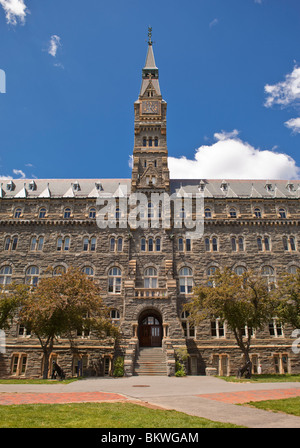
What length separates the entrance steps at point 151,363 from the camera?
2794 cm

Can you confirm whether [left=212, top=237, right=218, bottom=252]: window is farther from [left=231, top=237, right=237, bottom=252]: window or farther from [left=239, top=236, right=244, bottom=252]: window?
[left=239, top=236, right=244, bottom=252]: window

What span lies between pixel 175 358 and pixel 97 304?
8.32m

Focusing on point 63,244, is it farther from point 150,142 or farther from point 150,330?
point 150,142

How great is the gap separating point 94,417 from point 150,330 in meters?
27.1

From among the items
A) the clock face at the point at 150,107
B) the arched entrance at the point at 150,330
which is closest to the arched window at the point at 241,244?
the arched entrance at the point at 150,330

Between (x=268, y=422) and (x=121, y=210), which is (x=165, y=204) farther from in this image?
(x=268, y=422)

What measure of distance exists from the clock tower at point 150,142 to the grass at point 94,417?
99.0ft

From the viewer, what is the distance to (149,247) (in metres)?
38.2

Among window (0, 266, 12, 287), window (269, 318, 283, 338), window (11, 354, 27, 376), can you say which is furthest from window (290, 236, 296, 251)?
window (0, 266, 12, 287)

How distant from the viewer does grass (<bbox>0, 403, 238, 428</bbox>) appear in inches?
354

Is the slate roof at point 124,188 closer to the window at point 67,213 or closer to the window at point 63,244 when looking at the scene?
the window at point 67,213

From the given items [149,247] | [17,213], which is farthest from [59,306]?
[17,213]

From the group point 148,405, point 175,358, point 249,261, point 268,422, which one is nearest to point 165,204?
point 249,261
